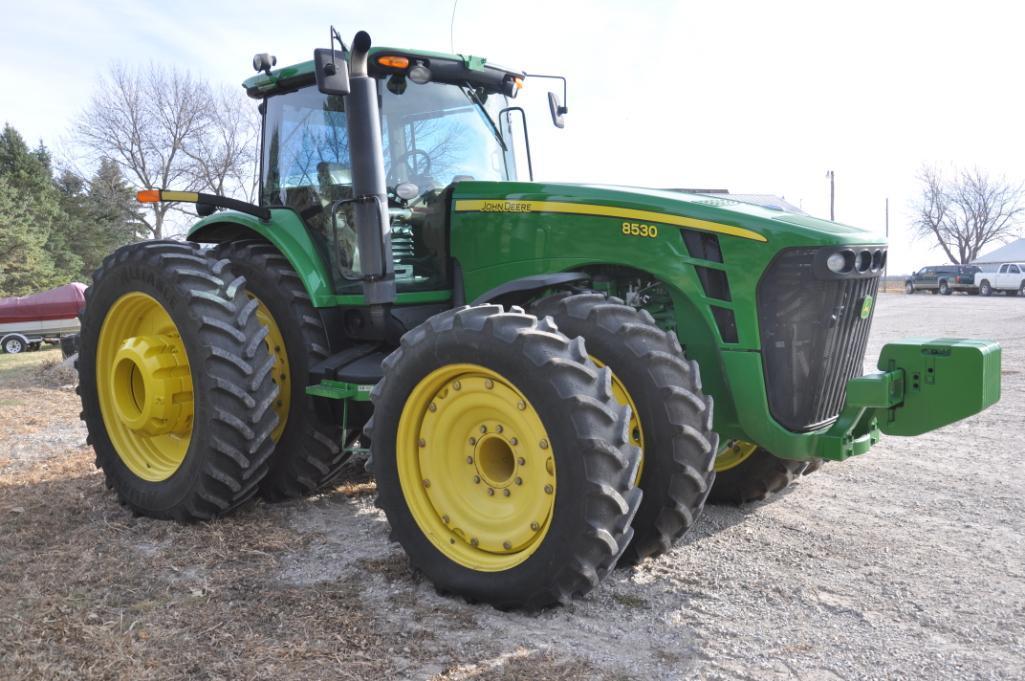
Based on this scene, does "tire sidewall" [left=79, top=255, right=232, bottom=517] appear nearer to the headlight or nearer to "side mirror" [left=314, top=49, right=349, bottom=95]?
"side mirror" [left=314, top=49, right=349, bottom=95]

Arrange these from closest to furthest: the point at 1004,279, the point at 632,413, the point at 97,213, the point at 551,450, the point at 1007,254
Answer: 1. the point at 551,450
2. the point at 632,413
3. the point at 1004,279
4. the point at 97,213
5. the point at 1007,254

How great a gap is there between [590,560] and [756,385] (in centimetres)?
114

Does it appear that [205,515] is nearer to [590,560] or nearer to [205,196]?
[205,196]

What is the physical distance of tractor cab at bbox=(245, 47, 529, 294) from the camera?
462 centimetres

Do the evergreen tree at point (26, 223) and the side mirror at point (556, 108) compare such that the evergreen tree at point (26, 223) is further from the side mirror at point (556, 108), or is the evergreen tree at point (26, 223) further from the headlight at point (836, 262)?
the headlight at point (836, 262)

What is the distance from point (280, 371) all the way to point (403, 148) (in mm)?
1454

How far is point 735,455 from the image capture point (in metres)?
4.73

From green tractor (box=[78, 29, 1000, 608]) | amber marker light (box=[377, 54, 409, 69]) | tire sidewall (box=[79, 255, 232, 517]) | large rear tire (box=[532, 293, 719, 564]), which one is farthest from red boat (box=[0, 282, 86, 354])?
large rear tire (box=[532, 293, 719, 564])

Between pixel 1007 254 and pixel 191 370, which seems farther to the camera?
pixel 1007 254

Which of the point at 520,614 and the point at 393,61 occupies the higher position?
the point at 393,61

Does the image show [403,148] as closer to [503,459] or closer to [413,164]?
[413,164]

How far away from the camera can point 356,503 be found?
16.3ft

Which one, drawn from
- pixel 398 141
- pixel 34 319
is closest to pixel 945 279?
pixel 34 319

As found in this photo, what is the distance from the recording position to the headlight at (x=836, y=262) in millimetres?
3594
